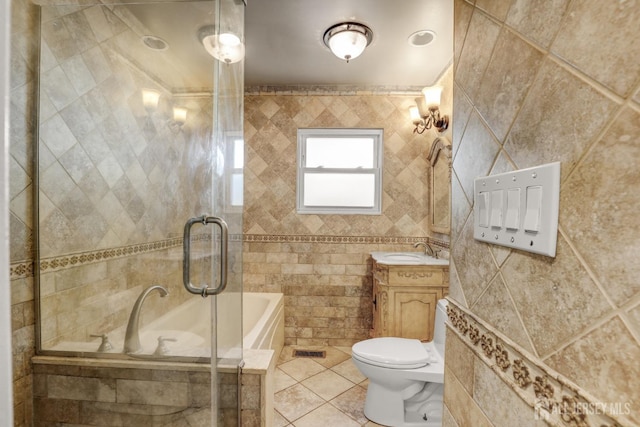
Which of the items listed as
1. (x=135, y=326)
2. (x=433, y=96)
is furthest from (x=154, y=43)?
(x=433, y=96)

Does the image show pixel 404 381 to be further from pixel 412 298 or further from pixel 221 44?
pixel 221 44

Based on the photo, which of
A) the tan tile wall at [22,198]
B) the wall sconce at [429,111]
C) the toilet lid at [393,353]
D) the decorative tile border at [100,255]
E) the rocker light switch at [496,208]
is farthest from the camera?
the wall sconce at [429,111]

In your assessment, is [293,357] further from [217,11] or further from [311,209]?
[217,11]

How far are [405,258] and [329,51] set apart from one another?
1.87 m

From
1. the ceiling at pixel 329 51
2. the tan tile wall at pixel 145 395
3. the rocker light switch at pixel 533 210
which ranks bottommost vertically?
the tan tile wall at pixel 145 395

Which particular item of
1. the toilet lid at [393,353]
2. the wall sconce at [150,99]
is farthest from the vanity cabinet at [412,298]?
the wall sconce at [150,99]

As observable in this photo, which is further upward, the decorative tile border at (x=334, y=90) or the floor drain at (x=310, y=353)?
the decorative tile border at (x=334, y=90)

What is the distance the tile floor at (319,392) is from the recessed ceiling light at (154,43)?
7.38ft

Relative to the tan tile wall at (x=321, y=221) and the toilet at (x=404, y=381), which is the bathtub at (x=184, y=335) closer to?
the toilet at (x=404, y=381)

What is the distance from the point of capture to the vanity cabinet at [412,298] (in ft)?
7.46

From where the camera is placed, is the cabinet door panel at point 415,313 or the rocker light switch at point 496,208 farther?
the cabinet door panel at point 415,313

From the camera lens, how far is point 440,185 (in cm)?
258

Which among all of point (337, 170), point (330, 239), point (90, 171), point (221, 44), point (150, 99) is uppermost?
point (221, 44)

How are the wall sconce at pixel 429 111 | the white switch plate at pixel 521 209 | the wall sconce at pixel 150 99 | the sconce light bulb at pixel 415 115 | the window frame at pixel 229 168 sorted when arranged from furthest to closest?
the sconce light bulb at pixel 415 115 < the wall sconce at pixel 429 111 < the wall sconce at pixel 150 99 < the window frame at pixel 229 168 < the white switch plate at pixel 521 209
